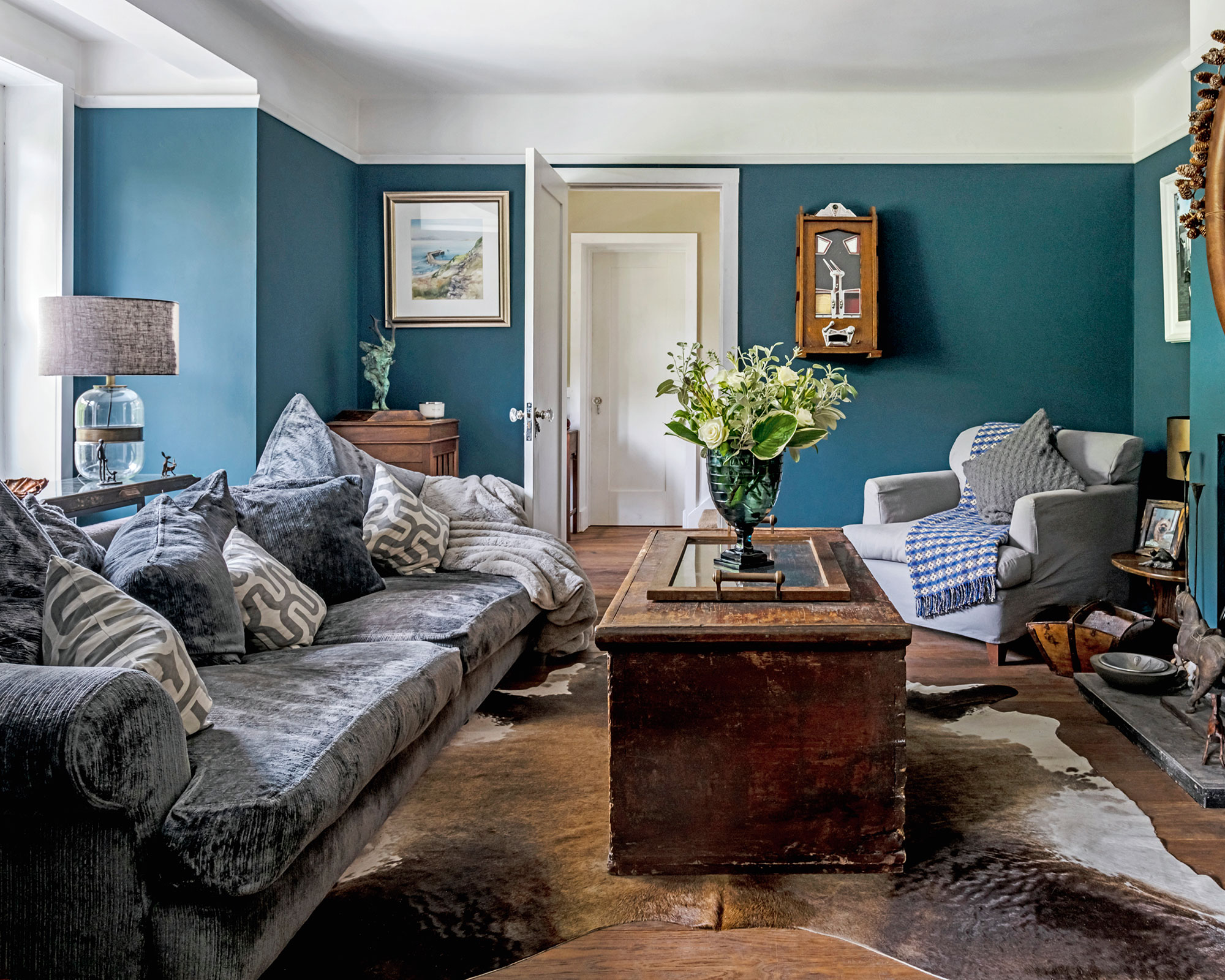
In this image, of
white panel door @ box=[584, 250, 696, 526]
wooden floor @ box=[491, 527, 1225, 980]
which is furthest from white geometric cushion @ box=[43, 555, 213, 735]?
white panel door @ box=[584, 250, 696, 526]

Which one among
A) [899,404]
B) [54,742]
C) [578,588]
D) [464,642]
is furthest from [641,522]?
[54,742]

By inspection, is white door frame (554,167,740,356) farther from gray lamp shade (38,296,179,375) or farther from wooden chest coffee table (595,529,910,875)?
wooden chest coffee table (595,529,910,875)

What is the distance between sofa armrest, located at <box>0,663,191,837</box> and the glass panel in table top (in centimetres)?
115

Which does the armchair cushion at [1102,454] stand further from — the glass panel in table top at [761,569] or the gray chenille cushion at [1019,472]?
the glass panel in table top at [761,569]

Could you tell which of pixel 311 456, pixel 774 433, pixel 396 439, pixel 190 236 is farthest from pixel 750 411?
pixel 190 236

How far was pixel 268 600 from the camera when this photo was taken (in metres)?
2.50

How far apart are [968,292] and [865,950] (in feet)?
13.4

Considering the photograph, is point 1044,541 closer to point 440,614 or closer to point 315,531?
point 440,614

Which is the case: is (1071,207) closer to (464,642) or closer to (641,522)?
(641,522)

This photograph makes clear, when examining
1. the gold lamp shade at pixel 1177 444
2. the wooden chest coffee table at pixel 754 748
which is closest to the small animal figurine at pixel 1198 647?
the wooden chest coffee table at pixel 754 748

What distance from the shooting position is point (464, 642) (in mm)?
2693

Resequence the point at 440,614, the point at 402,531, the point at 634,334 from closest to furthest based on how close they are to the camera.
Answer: the point at 440,614 < the point at 402,531 < the point at 634,334

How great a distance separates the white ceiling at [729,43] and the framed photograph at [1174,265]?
0.64 meters

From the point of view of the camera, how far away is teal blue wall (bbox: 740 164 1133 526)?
511 cm
